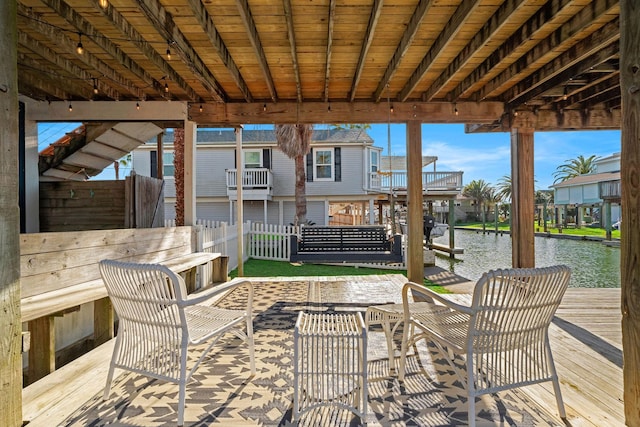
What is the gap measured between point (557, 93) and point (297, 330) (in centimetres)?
529

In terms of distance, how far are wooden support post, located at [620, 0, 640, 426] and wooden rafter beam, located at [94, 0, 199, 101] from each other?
12.5ft

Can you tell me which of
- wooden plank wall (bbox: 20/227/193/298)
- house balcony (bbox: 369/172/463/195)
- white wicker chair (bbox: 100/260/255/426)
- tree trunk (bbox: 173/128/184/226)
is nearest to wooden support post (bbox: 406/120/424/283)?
wooden plank wall (bbox: 20/227/193/298)

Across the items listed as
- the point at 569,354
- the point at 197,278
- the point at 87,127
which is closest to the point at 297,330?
the point at 569,354

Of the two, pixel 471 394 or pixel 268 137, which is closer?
pixel 471 394

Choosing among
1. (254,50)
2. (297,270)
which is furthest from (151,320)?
(297,270)

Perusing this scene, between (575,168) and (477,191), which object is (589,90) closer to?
(575,168)

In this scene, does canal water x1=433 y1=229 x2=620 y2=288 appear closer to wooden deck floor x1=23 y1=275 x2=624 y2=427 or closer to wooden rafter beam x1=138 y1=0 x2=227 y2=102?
wooden deck floor x1=23 y1=275 x2=624 y2=427

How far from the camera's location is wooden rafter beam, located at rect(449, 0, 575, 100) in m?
3.09

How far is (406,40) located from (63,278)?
3.94 meters

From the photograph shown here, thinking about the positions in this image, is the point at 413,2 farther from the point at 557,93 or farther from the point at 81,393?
the point at 81,393

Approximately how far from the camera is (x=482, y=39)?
3566mm

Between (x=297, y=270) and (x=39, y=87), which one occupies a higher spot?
(x=39, y=87)

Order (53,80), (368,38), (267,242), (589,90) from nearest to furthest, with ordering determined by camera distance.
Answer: (368,38), (53,80), (589,90), (267,242)

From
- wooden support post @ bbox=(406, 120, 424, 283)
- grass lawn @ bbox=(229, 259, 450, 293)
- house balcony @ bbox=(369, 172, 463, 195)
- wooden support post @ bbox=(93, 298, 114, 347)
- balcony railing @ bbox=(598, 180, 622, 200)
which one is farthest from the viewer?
balcony railing @ bbox=(598, 180, 622, 200)
